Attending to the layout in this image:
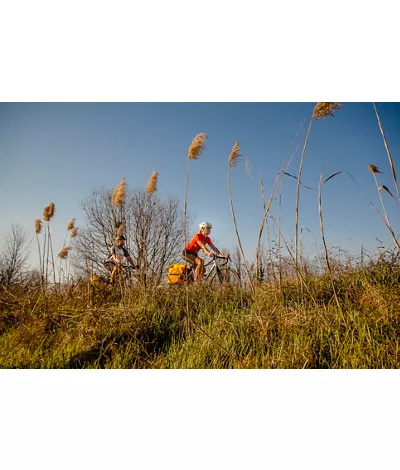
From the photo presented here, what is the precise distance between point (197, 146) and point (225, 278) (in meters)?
1.85

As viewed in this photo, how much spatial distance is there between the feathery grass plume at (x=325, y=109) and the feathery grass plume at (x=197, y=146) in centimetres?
88

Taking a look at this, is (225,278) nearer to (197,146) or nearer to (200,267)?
(200,267)

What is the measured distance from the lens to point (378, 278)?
2.55m

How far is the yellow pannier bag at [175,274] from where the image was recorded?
10.4 feet

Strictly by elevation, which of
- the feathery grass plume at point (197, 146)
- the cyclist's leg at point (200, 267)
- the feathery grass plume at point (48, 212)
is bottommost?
the cyclist's leg at point (200, 267)

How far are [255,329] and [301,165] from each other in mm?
1363

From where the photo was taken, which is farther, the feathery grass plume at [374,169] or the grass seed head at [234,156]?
the grass seed head at [234,156]

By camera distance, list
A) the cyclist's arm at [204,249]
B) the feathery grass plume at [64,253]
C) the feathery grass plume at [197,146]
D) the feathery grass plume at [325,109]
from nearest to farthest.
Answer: the feathery grass plume at [325,109] < the feathery grass plume at [197,146] < the feathery grass plume at [64,253] < the cyclist's arm at [204,249]

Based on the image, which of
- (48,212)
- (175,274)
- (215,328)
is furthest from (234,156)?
(48,212)

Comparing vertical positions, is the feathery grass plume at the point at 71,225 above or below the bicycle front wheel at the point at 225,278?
above

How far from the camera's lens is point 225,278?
3.70 meters

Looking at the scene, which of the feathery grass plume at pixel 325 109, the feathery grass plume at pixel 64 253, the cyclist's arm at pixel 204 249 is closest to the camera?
the feathery grass plume at pixel 325 109

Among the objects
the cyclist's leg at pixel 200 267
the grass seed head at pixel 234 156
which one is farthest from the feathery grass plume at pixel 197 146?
the cyclist's leg at pixel 200 267

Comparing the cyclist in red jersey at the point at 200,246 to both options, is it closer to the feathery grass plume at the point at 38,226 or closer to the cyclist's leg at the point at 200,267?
the cyclist's leg at the point at 200,267
